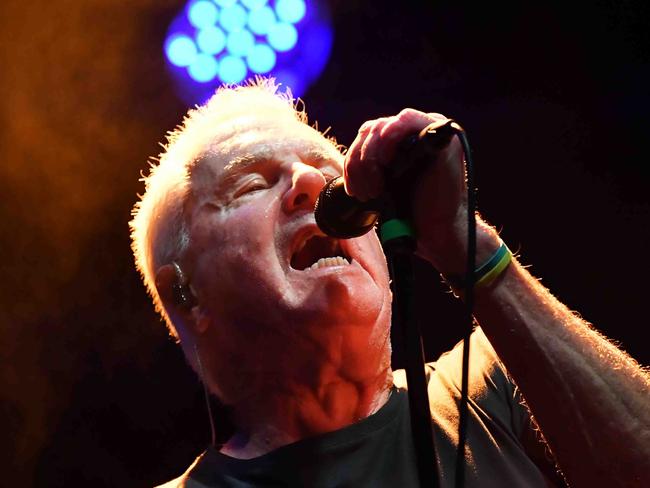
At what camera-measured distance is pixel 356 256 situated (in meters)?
1.74

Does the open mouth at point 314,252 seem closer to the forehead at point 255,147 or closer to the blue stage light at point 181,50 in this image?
the forehead at point 255,147

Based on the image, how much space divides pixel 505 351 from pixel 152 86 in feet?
7.03

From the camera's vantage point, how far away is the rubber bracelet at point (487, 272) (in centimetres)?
136

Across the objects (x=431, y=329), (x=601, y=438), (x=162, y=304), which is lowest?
(x=431, y=329)

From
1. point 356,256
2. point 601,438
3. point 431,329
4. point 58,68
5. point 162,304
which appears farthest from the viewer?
point 431,329

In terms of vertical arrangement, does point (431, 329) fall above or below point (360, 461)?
below

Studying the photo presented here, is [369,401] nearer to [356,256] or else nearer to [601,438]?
[356,256]

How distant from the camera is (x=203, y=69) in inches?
117

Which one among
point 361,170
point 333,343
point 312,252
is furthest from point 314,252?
point 361,170

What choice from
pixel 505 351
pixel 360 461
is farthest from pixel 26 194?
pixel 505 351

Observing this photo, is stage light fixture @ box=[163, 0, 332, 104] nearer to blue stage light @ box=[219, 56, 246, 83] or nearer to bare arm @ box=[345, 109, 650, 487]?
blue stage light @ box=[219, 56, 246, 83]

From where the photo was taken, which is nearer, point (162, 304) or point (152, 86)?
point (162, 304)

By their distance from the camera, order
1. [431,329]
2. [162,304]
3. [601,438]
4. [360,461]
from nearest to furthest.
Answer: [601,438] → [360,461] → [162,304] → [431,329]

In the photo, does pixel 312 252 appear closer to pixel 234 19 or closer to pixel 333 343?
pixel 333 343
